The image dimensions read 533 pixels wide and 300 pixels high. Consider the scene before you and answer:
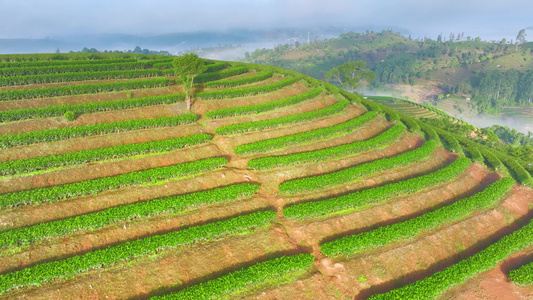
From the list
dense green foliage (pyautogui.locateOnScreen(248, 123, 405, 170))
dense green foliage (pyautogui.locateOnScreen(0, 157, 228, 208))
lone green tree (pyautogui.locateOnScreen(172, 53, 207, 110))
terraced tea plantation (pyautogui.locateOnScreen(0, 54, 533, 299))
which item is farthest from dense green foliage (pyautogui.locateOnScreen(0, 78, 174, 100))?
dense green foliage (pyautogui.locateOnScreen(248, 123, 405, 170))

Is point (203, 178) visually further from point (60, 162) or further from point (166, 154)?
point (60, 162)

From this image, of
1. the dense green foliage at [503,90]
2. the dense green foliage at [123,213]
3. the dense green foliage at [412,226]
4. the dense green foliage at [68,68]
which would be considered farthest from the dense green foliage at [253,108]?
the dense green foliage at [503,90]

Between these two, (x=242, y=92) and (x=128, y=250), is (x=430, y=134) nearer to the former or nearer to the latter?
(x=242, y=92)

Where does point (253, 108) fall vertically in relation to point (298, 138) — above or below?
above

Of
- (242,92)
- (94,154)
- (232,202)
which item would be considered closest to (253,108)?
(242,92)

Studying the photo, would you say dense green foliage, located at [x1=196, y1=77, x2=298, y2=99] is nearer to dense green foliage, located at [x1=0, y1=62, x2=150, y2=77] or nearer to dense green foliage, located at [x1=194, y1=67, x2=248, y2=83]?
dense green foliage, located at [x1=194, y1=67, x2=248, y2=83]

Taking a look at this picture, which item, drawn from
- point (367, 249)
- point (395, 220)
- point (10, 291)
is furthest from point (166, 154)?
point (395, 220)

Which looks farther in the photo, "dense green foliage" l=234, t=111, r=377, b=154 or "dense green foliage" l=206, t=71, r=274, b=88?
"dense green foliage" l=206, t=71, r=274, b=88
